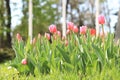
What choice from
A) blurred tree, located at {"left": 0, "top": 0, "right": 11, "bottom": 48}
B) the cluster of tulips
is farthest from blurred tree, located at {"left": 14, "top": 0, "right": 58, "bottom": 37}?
the cluster of tulips

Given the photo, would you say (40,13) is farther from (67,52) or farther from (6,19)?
(67,52)

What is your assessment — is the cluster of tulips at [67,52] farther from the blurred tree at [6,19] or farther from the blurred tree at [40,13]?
the blurred tree at [40,13]

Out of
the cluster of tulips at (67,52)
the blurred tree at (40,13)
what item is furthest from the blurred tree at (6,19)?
the cluster of tulips at (67,52)

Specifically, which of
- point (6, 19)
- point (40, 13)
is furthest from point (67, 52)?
point (40, 13)

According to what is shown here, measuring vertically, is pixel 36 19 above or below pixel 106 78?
below

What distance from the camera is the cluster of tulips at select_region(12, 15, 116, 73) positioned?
4.26 meters

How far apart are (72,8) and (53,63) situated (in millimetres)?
31267

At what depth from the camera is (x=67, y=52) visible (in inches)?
180

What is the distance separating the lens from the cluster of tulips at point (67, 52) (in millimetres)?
4262

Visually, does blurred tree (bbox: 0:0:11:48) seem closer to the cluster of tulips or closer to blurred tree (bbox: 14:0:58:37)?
blurred tree (bbox: 14:0:58:37)

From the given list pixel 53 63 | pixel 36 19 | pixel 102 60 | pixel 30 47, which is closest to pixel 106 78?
pixel 102 60

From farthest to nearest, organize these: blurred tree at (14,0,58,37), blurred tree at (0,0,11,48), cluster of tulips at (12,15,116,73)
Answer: blurred tree at (14,0,58,37)
blurred tree at (0,0,11,48)
cluster of tulips at (12,15,116,73)

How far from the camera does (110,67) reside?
4.07 meters

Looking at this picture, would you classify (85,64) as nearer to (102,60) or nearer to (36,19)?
(102,60)
